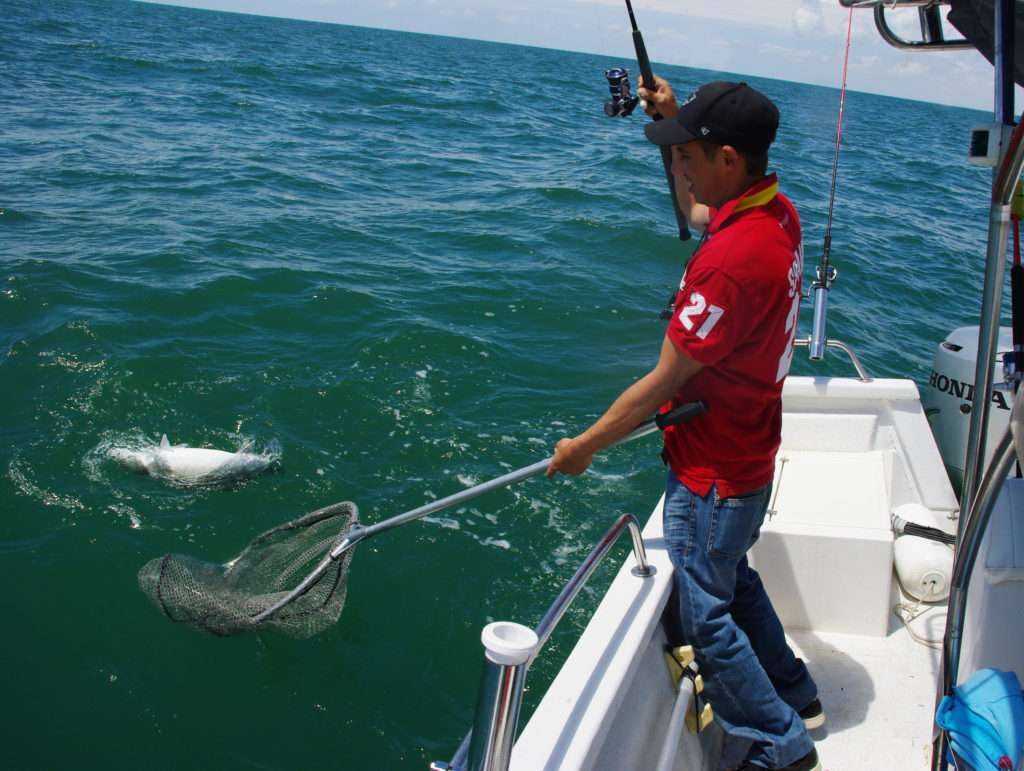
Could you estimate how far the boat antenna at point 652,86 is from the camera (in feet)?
10.6

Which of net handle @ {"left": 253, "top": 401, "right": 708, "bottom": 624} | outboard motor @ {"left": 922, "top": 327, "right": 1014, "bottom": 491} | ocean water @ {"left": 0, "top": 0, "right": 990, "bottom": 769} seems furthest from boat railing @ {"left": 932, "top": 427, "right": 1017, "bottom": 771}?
outboard motor @ {"left": 922, "top": 327, "right": 1014, "bottom": 491}

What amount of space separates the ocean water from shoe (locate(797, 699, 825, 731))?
181 cm

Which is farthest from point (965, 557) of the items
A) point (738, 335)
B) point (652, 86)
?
point (652, 86)

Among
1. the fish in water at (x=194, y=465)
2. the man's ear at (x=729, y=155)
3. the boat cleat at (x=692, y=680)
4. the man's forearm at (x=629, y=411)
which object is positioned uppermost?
the man's ear at (x=729, y=155)

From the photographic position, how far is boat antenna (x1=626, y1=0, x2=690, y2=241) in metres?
3.22

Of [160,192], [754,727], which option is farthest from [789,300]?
[160,192]

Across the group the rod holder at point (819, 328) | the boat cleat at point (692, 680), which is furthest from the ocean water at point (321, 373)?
the rod holder at point (819, 328)

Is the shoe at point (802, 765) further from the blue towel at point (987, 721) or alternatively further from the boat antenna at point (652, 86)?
the boat antenna at point (652, 86)

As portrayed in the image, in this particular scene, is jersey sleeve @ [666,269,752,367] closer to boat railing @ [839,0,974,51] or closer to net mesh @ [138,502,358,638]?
boat railing @ [839,0,974,51]

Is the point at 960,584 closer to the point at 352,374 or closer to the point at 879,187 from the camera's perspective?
the point at 352,374

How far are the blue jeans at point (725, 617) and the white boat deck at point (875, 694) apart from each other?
1.73ft

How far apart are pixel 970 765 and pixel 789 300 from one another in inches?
47.3

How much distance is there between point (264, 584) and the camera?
4230mm

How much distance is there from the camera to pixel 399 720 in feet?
13.8
